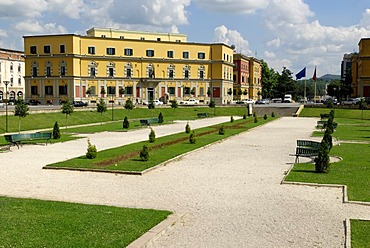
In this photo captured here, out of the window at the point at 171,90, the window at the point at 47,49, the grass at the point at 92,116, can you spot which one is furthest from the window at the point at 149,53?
the grass at the point at 92,116

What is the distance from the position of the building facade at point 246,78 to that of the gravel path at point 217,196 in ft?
273

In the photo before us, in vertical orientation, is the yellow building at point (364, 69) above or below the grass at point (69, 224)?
above

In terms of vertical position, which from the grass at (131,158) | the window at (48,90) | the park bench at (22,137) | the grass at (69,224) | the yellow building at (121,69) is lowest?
the grass at (69,224)

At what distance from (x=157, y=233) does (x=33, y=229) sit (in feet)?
9.14

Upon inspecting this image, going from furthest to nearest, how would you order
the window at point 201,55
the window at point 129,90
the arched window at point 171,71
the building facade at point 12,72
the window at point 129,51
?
1. the building facade at point 12,72
2. the window at point 201,55
3. the arched window at point 171,71
4. the window at point 129,90
5. the window at point 129,51

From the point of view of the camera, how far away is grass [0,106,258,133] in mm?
40750

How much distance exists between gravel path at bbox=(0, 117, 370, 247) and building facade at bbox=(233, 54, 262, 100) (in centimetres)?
8334

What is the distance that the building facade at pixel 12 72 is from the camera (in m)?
102

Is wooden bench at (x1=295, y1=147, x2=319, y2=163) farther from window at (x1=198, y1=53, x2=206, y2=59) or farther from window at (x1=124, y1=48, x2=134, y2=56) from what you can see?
window at (x1=198, y1=53, x2=206, y2=59)

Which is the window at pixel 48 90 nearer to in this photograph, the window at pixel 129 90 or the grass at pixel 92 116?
the window at pixel 129 90

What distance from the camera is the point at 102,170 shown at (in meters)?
17.8

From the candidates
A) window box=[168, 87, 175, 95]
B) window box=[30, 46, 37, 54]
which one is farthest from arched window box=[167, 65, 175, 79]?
window box=[30, 46, 37, 54]

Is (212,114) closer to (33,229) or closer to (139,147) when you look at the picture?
(139,147)

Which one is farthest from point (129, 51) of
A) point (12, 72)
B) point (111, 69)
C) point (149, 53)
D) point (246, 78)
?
point (12, 72)
